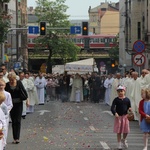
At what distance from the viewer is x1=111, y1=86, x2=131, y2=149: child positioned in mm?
15805

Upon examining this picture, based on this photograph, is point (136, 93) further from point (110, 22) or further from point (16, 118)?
point (110, 22)

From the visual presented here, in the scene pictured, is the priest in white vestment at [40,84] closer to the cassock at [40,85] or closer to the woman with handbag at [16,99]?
the cassock at [40,85]

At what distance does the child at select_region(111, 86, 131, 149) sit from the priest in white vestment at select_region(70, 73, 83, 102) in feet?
92.6

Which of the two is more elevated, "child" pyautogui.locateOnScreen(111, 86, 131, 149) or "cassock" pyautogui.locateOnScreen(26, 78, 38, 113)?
"child" pyautogui.locateOnScreen(111, 86, 131, 149)

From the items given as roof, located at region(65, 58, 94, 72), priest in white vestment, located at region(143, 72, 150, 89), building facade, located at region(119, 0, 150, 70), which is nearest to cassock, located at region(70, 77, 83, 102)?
roof, located at region(65, 58, 94, 72)

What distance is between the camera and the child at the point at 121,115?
15.8 m

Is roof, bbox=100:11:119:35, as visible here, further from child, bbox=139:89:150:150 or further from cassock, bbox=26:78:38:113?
child, bbox=139:89:150:150

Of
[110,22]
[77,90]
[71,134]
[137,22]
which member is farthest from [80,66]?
[110,22]

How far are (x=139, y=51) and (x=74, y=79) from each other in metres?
16.9

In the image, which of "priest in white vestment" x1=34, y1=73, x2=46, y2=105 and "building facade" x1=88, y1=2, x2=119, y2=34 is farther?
"building facade" x1=88, y1=2, x2=119, y2=34

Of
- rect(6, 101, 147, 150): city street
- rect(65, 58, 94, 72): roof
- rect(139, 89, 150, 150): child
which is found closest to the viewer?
rect(139, 89, 150, 150): child

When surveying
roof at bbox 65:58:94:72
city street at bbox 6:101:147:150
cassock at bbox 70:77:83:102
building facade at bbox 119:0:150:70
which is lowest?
cassock at bbox 70:77:83:102

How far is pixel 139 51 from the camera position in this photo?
28266 mm

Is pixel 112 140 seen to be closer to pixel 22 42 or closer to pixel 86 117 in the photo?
pixel 86 117
